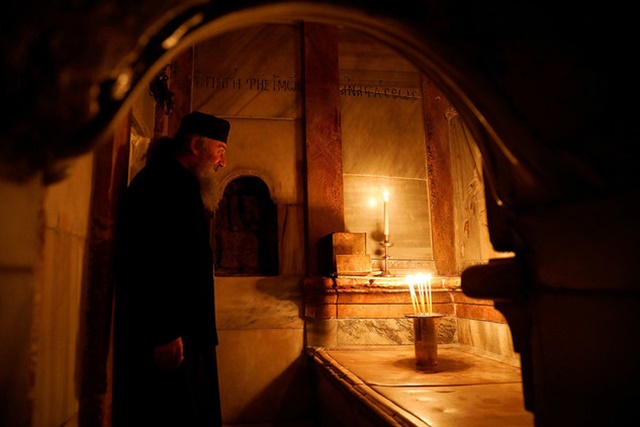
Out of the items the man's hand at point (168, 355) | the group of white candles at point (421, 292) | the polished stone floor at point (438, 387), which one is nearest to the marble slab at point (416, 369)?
the polished stone floor at point (438, 387)

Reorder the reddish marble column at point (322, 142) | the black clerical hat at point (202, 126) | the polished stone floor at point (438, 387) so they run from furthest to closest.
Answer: the reddish marble column at point (322, 142) < the black clerical hat at point (202, 126) < the polished stone floor at point (438, 387)

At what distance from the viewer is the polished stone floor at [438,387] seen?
162 cm

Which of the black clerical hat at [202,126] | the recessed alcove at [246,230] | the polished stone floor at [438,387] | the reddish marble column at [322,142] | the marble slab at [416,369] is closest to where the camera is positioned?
the polished stone floor at [438,387]

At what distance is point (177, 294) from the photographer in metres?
2.12

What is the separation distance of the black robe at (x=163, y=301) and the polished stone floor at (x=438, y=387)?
0.86 m

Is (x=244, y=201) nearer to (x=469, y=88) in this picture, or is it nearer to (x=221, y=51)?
(x=221, y=51)

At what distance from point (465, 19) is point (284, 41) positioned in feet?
11.6

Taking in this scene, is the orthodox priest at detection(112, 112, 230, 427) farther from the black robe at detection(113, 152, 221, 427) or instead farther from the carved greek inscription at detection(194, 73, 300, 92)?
the carved greek inscription at detection(194, 73, 300, 92)

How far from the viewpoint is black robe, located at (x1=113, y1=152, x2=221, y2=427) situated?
1.99 m

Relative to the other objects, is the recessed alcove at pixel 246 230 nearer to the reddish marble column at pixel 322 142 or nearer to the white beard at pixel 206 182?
the reddish marble column at pixel 322 142

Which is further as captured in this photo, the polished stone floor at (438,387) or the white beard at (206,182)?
the white beard at (206,182)

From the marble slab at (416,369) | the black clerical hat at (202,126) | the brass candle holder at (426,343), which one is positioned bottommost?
the marble slab at (416,369)

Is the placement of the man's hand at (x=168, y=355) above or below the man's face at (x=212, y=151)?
below

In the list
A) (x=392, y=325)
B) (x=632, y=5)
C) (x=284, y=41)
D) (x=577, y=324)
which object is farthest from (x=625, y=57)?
(x=284, y=41)
